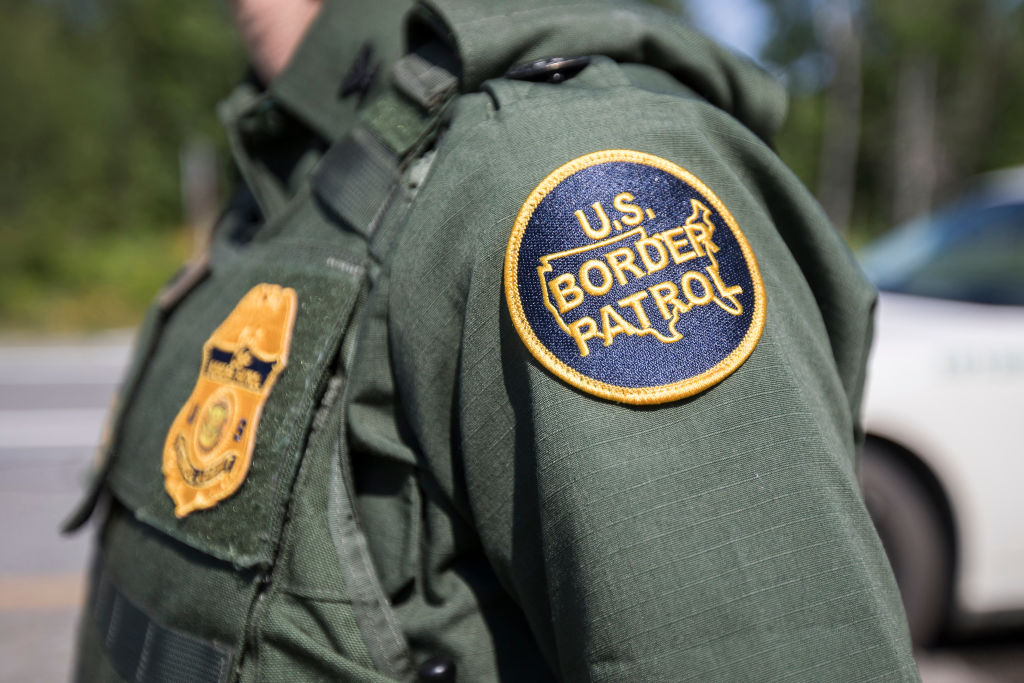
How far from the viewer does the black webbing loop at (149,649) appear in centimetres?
85

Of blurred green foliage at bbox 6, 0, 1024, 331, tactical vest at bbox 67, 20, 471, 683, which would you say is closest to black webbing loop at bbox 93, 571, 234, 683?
Answer: tactical vest at bbox 67, 20, 471, 683

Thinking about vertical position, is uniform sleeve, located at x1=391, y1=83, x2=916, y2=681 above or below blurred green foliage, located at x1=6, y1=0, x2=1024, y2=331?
above

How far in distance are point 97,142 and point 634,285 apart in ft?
88.1

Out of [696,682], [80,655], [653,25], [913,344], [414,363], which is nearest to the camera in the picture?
[696,682]

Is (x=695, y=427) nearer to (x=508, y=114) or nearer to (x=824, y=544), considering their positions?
(x=824, y=544)

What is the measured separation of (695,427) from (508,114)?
1.11 ft

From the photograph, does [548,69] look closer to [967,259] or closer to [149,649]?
[149,649]

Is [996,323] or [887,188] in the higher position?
[996,323]

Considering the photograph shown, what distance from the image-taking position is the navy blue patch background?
0.69 metres

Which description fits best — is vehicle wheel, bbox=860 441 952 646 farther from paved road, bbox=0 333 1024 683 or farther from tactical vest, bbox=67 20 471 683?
tactical vest, bbox=67 20 471 683

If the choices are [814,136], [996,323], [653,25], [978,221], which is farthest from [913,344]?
[814,136]

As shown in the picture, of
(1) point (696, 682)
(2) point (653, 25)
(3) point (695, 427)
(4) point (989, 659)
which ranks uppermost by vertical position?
(2) point (653, 25)

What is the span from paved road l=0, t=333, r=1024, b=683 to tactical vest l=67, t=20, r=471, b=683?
8.80ft

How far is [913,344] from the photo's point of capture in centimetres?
297
